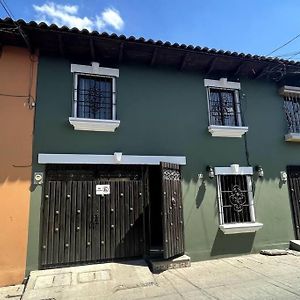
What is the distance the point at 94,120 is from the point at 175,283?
4017 mm

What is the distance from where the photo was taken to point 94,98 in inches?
282

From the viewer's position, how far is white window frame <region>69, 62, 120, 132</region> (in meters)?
6.63

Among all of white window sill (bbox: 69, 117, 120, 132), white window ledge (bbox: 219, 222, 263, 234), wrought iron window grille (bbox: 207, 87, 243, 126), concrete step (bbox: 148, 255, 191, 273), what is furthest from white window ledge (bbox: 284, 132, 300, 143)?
white window sill (bbox: 69, 117, 120, 132)

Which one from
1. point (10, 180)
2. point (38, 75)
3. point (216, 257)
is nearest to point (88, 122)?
point (38, 75)

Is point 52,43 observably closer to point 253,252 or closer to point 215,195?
point 215,195

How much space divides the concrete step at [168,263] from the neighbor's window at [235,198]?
1.56m

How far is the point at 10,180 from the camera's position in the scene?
20.0 feet

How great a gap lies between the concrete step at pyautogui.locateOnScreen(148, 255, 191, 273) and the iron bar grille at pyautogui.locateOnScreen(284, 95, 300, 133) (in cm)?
524

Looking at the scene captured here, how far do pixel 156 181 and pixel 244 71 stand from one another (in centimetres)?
426

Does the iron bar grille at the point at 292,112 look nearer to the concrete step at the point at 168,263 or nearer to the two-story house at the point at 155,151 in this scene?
the two-story house at the point at 155,151

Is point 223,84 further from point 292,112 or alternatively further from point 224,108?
point 292,112

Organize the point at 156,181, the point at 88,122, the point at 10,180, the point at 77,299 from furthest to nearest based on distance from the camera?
the point at 156,181
the point at 88,122
the point at 10,180
the point at 77,299

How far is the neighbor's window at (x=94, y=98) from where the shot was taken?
7031mm

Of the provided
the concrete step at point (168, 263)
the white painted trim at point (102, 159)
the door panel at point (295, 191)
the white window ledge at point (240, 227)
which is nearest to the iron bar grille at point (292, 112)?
the door panel at point (295, 191)
